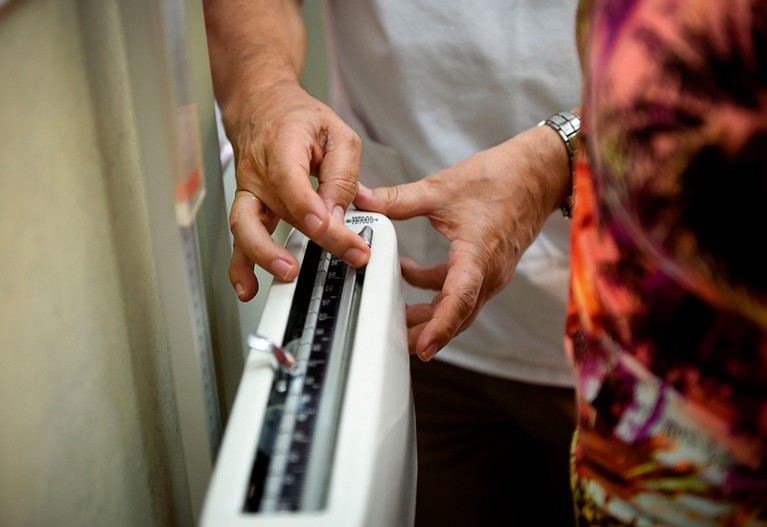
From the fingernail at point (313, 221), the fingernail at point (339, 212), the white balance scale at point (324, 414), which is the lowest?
the white balance scale at point (324, 414)

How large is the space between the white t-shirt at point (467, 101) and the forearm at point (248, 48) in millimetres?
84

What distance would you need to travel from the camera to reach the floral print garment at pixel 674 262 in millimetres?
339

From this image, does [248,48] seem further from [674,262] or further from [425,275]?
[674,262]

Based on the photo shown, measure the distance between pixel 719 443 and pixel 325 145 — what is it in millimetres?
494

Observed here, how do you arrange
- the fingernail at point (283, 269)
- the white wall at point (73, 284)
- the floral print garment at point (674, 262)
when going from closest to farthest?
the floral print garment at point (674, 262) < the white wall at point (73, 284) < the fingernail at point (283, 269)

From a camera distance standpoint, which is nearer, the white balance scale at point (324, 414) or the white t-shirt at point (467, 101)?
the white balance scale at point (324, 414)

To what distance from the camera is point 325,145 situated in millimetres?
784

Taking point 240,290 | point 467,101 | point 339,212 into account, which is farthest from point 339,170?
point 467,101

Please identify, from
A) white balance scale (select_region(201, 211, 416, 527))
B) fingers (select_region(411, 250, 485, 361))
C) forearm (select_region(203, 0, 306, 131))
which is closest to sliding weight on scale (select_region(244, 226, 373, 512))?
white balance scale (select_region(201, 211, 416, 527))

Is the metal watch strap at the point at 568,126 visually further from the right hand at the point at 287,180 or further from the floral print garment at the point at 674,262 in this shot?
the floral print garment at the point at 674,262

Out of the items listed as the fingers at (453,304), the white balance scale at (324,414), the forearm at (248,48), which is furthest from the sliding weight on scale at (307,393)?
the forearm at (248,48)

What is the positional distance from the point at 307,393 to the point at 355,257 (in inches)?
6.9

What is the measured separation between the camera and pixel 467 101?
3.11 ft

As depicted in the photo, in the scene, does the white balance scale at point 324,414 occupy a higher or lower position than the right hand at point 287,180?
lower
